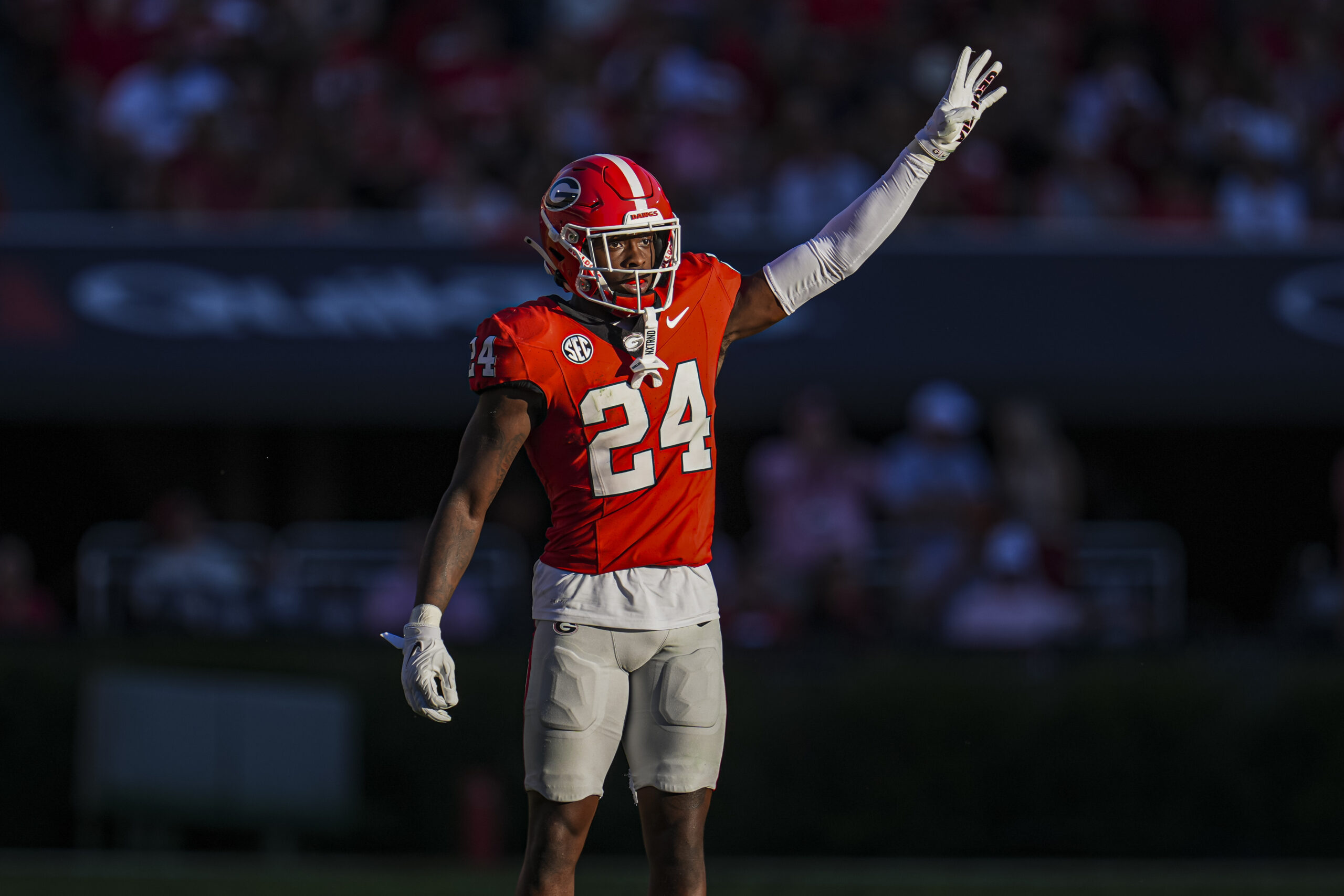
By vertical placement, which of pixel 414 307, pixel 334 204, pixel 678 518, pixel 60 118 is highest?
pixel 60 118

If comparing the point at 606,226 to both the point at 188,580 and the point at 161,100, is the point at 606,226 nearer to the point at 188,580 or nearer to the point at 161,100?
the point at 188,580

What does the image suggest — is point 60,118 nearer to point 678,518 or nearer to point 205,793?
point 205,793

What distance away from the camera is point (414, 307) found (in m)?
10.4

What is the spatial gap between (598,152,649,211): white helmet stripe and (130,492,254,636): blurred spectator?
18.8ft

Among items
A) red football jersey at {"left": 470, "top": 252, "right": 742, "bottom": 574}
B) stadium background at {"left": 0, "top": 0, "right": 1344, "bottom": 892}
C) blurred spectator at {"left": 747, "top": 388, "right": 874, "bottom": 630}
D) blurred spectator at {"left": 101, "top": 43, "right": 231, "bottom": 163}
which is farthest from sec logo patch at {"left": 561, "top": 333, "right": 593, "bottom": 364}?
blurred spectator at {"left": 101, "top": 43, "right": 231, "bottom": 163}

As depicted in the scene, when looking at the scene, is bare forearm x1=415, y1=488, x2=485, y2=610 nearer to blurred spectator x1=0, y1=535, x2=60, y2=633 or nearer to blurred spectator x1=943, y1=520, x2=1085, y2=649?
blurred spectator x1=943, y1=520, x2=1085, y2=649

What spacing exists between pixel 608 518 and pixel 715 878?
14.0 ft

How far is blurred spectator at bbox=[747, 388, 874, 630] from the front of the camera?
10008mm

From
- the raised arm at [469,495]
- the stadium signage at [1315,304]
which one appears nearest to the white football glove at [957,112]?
the raised arm at [469,495]

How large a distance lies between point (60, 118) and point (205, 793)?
5.84 meters

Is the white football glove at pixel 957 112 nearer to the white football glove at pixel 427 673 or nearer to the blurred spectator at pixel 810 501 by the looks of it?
the white football glove at pixel 427 673

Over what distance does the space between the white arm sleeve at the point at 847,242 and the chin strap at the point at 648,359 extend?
1.51 feet

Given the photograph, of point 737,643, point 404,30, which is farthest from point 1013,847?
point 404,30

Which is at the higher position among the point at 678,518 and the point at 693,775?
the point at 678,518
